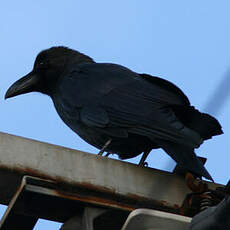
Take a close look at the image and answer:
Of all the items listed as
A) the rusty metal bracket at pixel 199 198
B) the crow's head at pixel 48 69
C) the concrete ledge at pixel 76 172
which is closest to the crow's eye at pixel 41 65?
the crow's head at pixel 48 69

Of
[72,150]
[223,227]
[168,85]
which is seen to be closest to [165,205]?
[72,150]

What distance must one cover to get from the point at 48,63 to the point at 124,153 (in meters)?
1.78

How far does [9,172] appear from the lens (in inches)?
148

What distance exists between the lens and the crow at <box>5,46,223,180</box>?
525cm

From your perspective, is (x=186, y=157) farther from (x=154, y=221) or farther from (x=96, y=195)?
(x=154, y=221)

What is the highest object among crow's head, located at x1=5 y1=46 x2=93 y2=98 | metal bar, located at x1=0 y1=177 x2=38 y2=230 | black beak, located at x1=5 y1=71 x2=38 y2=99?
crow's head, located at x1=5 y1=46 x2=93 y2=98

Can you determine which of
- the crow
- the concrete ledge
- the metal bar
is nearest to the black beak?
the crow

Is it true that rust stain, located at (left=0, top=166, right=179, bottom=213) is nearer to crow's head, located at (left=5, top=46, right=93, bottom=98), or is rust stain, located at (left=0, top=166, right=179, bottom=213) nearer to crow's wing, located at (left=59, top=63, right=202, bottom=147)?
crow's wing, located at (left=59, top=63, right=202, bottom=147)

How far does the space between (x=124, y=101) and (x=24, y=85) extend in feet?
5.22

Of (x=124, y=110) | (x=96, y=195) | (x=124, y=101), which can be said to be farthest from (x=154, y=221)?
(x=124, y=101)

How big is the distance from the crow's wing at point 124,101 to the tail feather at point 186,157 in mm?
96

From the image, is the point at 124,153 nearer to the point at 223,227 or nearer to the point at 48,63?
the point at 48,63

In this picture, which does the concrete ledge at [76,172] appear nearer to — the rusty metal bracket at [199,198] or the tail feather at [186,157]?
the rusty metal bracket at [199,198]

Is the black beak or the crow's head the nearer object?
the black beak
